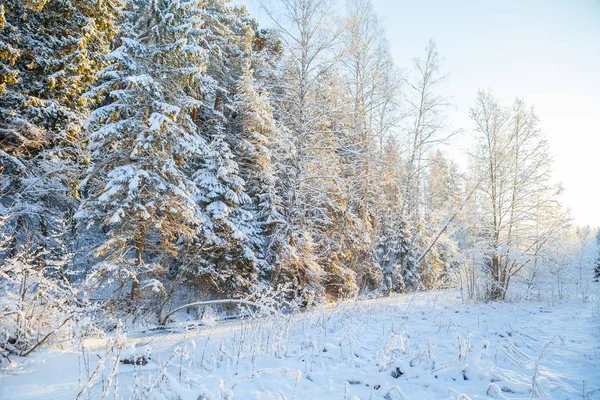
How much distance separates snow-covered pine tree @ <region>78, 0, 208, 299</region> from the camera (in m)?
8.30

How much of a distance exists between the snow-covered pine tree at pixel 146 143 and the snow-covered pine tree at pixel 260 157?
244 centimetres

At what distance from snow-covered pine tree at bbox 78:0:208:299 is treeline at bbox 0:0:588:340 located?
57 mm

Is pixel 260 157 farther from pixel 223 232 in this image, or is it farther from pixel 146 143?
pixel 146 143

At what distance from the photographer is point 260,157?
1148cm

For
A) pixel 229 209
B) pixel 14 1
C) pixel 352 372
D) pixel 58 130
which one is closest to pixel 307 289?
pixel 229 209

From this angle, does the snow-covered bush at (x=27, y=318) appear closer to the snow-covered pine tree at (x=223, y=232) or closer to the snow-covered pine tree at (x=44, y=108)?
the snow-covered pine tree at (x=44, y=108)

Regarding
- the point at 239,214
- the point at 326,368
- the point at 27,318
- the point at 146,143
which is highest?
the point at 146,143

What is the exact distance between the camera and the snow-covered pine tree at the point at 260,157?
37.8 ft

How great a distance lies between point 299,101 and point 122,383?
29.3ft

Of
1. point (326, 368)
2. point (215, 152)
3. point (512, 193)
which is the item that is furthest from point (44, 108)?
point (512, 193)

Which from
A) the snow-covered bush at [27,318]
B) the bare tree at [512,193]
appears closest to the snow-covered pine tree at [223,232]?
the snow-covered bush at [27,318]

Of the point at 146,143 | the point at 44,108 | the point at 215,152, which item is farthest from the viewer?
the point at 215,152

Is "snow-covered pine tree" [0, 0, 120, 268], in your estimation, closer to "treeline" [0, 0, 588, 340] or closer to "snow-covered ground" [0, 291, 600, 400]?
"treeline" [0, 0, 588, 340]

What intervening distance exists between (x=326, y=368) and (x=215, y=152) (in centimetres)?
856
